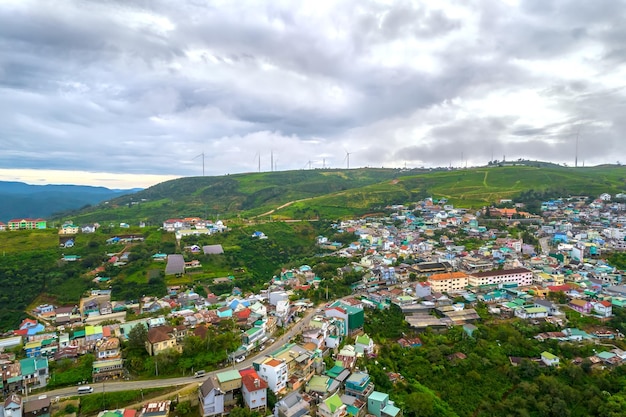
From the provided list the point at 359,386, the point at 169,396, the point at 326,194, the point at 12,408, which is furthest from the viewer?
the point at 326,194

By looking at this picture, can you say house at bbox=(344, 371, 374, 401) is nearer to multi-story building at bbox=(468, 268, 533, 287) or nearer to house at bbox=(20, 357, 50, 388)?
house at bbox=(20, 357, 50, 388)

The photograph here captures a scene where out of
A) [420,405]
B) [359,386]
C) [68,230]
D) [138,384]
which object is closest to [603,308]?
[420,405]

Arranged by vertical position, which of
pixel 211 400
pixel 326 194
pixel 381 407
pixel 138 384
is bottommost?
pixel 381 407

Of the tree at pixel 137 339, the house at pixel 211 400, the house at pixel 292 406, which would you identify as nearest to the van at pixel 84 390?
the tree at pixel 137 339

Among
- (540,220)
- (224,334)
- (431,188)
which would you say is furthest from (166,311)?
(431,188)

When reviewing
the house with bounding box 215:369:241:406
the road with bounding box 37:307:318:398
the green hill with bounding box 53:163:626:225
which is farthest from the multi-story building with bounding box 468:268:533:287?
the green hill with bounding box 53:163:626:225

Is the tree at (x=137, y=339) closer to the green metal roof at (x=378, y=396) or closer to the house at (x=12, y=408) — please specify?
the house at (x=12, y=408)

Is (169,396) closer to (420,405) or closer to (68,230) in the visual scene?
(420,405)

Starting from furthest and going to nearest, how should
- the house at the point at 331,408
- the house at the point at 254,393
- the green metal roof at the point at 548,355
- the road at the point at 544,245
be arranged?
the road at the point at 544,245 < the green metal roof at the point at 548,355 < the house at the point at 254,393 < the house at the point at 331,408
